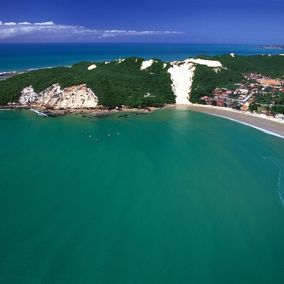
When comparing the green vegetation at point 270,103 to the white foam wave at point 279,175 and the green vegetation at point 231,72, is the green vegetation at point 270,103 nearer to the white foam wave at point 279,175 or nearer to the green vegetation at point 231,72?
the green vegetation at point 231,72

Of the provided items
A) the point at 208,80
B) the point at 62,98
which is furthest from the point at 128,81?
the point at 208,80

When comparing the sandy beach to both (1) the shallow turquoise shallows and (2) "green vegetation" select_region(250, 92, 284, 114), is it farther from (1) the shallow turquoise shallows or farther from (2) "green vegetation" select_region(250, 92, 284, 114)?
(1) the shallow turquoise shallows

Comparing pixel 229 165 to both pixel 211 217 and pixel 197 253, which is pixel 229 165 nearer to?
pixel 211 217

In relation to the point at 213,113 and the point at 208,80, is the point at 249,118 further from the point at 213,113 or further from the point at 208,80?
the point at 208,80


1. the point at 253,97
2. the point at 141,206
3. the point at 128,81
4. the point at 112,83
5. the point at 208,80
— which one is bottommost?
the point at 141,206

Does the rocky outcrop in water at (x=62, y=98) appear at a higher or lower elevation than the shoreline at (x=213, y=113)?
higher

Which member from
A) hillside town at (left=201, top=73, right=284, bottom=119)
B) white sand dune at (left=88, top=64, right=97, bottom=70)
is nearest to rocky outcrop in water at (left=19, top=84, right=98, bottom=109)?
Answer: white sand dune at (left=88, top=64, right=97, bottom=70)

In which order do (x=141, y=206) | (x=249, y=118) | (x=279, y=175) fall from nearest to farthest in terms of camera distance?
(x=141, y=206)
(x=279, y=175)
(x=249, y=118)

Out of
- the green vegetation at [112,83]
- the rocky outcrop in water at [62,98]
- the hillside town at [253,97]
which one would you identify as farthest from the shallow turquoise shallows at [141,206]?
the green vegetation at [112,83]
